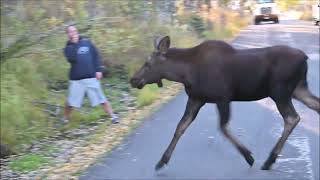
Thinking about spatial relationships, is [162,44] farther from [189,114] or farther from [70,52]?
[70,52]

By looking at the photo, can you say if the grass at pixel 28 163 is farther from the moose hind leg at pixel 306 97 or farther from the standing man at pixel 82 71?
the moose hind leg at pixel 306 97

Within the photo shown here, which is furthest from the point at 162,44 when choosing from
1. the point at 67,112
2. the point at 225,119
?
the point at 67,112

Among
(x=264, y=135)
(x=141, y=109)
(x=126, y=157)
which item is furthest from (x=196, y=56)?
(x=141, y=109)

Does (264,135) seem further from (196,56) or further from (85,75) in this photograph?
(196,56)

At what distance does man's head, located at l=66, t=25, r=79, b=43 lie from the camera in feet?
35.4

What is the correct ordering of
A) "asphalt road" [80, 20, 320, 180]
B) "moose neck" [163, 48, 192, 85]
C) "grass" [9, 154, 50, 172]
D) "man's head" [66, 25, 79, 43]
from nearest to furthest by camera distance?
"moose neck" [163, 48, 192, 85]
"asphalt road" [80, 20, 320, 180]
"grass" [9, 154, 50, 172]
"man's head" [66, 25, 79, 43]

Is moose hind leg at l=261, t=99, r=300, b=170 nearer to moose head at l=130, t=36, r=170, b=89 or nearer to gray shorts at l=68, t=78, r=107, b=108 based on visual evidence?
moose head at l=130, t=36, r=170, b=89

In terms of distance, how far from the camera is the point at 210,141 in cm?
965

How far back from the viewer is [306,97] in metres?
4.14

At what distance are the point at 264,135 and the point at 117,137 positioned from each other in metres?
2.47

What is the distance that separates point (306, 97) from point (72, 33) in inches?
288

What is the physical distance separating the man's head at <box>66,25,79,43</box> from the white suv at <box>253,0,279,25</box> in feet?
26.6

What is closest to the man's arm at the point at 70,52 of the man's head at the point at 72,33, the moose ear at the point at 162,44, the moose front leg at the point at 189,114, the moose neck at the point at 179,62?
the man's head at the point at 72,33

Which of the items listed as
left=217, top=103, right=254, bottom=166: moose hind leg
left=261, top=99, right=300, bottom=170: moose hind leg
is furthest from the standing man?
left=261, top=99, right=300, bottom=170: moose hind leg
